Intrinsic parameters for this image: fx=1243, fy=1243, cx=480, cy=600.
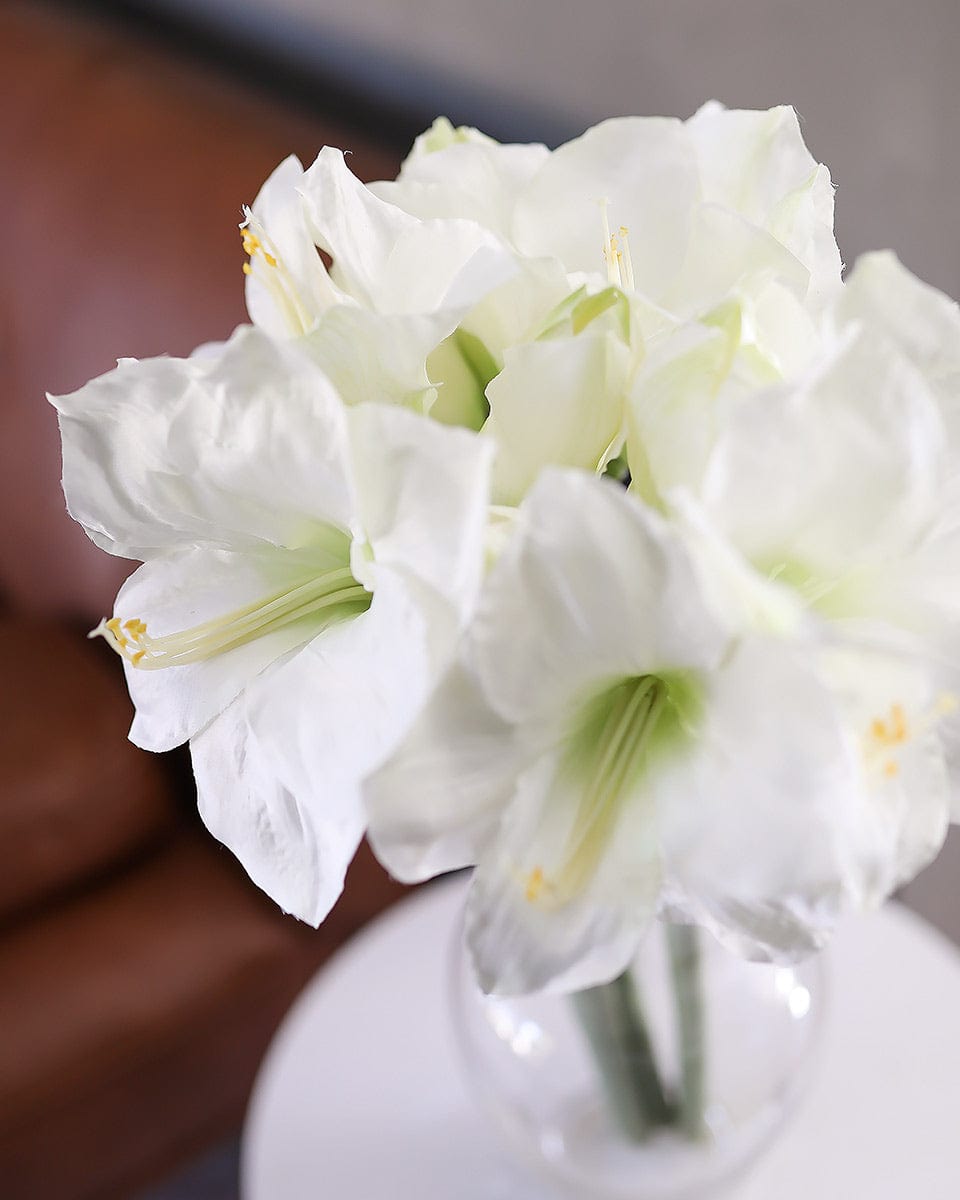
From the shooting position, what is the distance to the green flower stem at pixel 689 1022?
1.71 feet

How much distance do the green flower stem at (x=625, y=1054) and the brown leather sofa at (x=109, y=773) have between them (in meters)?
0.44

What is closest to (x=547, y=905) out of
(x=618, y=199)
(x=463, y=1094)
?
(x=618, y=199)

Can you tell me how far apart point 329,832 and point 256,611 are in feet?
0.24

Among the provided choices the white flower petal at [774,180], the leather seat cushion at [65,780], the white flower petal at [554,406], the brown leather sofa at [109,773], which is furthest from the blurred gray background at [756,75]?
the leather seat cushion at [65,780]

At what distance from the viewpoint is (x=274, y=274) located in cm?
40

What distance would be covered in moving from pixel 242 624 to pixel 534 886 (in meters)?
A: 0.12

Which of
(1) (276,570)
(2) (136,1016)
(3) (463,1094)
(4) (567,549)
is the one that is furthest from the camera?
(2) (136,1016)

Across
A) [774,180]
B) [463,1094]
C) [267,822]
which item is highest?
[774,180]

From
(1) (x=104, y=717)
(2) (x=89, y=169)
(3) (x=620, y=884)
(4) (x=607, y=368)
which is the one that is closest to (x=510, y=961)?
(3) (x=620, y=884)

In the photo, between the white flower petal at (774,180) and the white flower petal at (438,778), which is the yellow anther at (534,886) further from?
the white flower petal at (774,180)

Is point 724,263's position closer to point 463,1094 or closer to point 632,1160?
point 632,1160

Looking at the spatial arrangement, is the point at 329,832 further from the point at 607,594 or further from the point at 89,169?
the point at 89,169

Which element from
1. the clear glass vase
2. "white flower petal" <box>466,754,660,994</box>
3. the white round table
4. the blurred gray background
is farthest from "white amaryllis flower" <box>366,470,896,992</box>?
the blurred gray background

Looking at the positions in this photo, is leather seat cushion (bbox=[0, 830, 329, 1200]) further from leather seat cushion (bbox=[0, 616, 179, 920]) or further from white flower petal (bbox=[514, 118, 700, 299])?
white flower petal (bbox=[514, 118, 700, 299])
